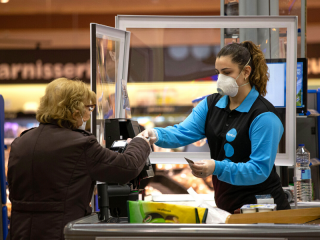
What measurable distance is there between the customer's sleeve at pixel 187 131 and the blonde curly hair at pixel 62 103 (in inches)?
25.8

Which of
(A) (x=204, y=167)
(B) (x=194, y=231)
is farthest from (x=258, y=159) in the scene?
(B) (x=194, y=231)

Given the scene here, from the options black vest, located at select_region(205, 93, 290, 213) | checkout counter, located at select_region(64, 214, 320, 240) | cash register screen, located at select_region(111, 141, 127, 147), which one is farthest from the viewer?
black vest, located at select_region(205, 93, 290, 213)

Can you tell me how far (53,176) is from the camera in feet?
4.58

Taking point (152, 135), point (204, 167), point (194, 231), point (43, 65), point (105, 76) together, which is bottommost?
point (194, 231)

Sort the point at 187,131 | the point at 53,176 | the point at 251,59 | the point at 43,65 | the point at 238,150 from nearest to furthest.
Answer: the point at 53,176
the point at 238,150
the point at 251,59
the point at 187,131
the point at 43,65

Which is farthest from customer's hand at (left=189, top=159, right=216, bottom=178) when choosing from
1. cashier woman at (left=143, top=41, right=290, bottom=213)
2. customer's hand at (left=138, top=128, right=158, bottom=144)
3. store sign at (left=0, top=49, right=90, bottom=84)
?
store sign at (left=0, top=49, right=90, bottom=84)

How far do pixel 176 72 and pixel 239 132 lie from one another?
49.8 inches

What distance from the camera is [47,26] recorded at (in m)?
4.42

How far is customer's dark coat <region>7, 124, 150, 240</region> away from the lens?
1391 mm

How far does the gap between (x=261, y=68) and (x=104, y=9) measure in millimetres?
3010

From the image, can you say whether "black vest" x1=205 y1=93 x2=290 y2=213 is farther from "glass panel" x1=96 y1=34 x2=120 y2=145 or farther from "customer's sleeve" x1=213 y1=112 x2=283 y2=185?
"glass panel" x1=96 y1=34 x2=120 y2=145

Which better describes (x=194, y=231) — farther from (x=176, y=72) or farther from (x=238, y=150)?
(x=176, y=72)

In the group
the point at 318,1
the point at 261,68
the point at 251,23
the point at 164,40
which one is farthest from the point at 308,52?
the point at 261,68

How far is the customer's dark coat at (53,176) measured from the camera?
4.56 feet
